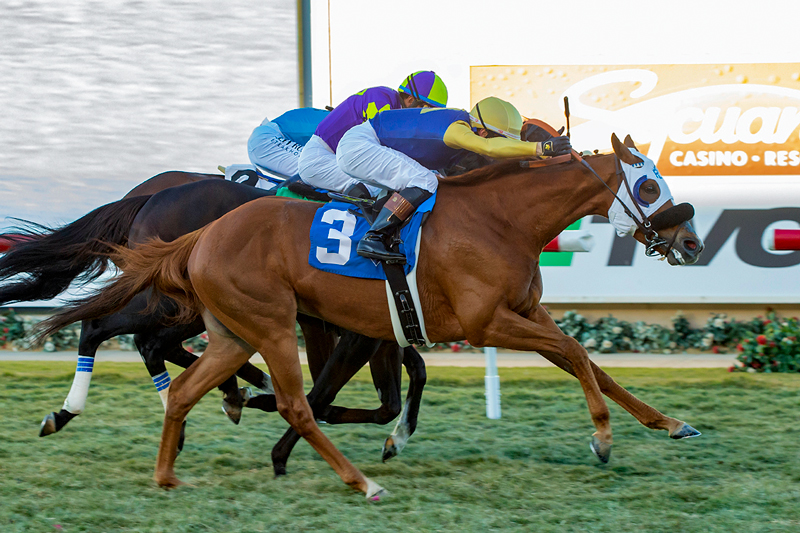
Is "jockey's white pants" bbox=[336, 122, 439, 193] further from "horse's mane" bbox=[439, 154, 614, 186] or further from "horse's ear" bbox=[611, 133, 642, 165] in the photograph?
"horse's ear" bbox=[611, 133, 642, 165]

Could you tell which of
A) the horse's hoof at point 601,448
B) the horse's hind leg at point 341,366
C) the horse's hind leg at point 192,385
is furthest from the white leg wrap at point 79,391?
the horse's hoof at point 601,448

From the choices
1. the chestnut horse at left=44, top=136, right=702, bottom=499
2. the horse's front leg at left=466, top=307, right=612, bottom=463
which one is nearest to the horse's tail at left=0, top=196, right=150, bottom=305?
the chestnut horse at left=44, top=136, right=702, bottom=499

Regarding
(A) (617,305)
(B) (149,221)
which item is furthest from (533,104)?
(B) (149,221)

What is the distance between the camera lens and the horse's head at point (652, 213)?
3100mm

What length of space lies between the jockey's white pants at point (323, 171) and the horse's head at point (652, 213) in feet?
3.95

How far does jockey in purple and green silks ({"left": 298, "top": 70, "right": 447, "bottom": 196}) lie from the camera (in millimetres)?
3832

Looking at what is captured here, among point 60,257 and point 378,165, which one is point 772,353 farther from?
point 60,257

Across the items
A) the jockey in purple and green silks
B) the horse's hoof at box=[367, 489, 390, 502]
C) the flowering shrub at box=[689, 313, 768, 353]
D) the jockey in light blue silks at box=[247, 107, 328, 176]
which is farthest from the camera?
the flowering shrub at box=[689, 313, 768, 353]

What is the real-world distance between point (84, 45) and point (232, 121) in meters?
1.77

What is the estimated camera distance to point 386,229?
315 cm

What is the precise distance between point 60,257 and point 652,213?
118 inches

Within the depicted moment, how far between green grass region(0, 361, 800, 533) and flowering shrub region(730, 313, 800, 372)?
1.70 ft

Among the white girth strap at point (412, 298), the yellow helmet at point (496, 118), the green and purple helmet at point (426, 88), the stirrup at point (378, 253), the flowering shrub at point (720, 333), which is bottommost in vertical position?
the flowering shrub at point (720, 333)

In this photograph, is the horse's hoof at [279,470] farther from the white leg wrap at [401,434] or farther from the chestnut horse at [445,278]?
the white leg wrap at [401,434]
